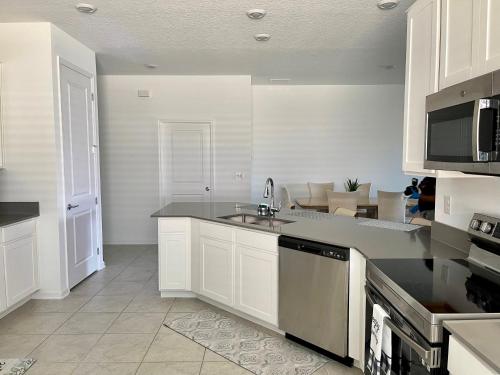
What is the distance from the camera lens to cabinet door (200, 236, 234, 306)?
11.0ft

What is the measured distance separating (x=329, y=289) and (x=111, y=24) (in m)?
3.11

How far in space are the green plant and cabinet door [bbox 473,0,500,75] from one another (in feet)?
16.1

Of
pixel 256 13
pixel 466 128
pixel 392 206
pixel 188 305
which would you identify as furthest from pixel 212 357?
pixel 392 206

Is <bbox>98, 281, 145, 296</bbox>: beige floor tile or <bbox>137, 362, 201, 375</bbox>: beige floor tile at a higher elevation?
<bbox>98, 281, 145, 296</bbox>: beige floor tile

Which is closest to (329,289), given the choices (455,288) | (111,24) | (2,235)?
(455,288)

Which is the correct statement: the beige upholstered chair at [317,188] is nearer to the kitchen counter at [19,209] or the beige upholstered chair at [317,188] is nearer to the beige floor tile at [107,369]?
the kitchen counter at [19,209]

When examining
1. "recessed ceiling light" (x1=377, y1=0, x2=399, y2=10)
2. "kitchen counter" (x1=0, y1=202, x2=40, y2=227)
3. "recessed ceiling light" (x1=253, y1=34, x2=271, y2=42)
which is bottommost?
"kitchen counter" (x1=0, y1=202, x2=40, y2=227)

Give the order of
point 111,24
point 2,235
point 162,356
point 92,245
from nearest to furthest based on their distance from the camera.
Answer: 1. point 162,356
2. point 2,235
3. point 111,24
4. point 92,245

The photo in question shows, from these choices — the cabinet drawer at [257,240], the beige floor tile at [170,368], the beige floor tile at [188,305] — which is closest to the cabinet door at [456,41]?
the cabinet drawer at [257,240]

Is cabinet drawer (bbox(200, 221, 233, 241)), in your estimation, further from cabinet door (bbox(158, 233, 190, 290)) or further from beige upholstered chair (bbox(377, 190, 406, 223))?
beige upholstered chair (bbox(377, 190, 406, 223))

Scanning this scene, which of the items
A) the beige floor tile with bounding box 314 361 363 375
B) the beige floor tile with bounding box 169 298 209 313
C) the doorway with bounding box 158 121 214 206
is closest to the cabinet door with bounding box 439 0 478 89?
the beige floor tile with bounding box 314 361 363 375

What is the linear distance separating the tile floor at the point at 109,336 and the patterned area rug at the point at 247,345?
0.08 metres

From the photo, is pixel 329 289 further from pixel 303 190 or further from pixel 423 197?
pixel 303 190

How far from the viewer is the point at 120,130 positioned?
6191 mm
